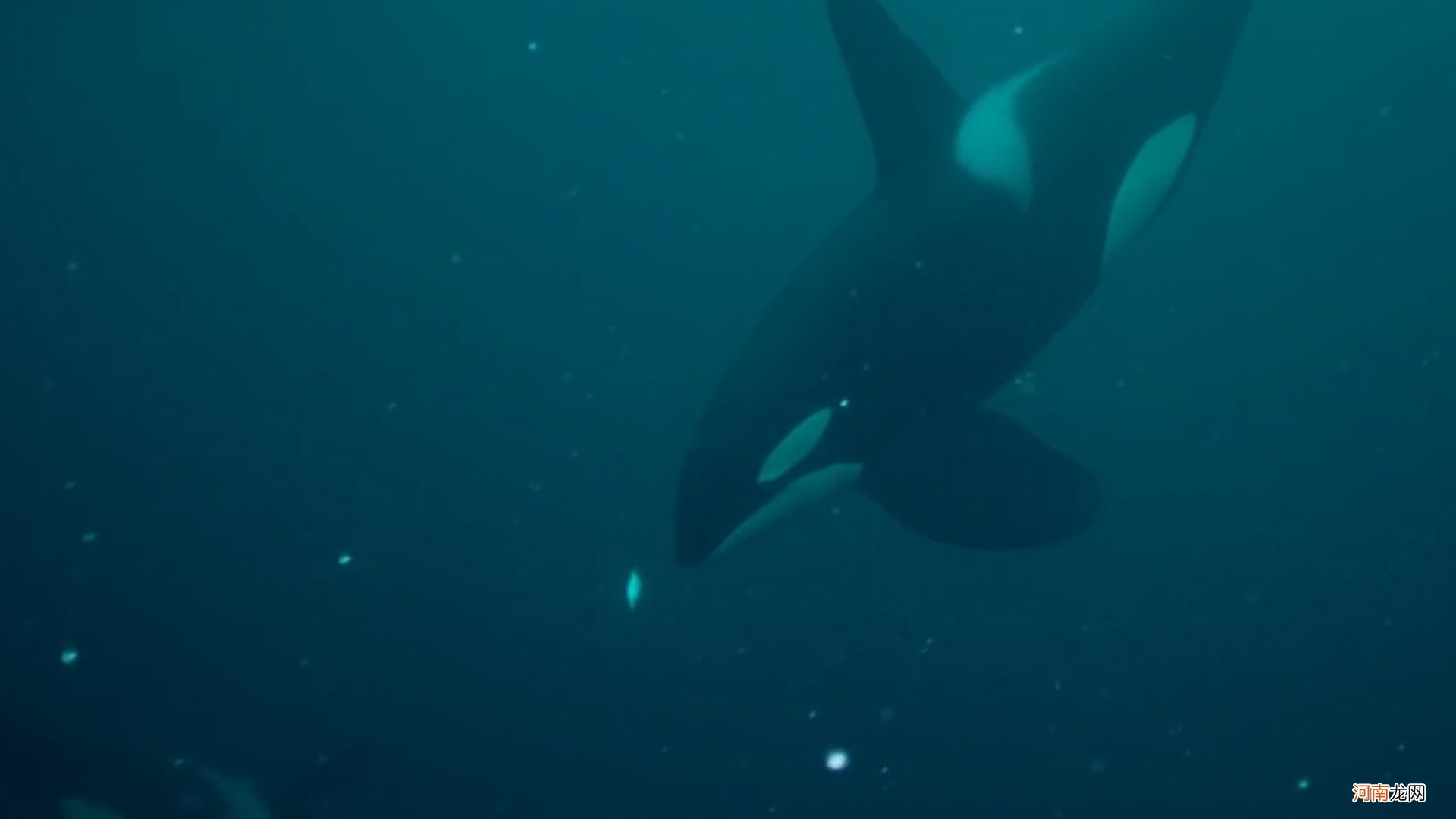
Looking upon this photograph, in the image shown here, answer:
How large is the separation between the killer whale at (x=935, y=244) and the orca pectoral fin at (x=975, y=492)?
0.60m

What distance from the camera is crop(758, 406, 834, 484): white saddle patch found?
4.87 m

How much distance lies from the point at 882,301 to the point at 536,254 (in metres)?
9.60

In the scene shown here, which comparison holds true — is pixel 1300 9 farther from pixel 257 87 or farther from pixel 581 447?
pixel 257 87

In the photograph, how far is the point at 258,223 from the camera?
14.9 meters

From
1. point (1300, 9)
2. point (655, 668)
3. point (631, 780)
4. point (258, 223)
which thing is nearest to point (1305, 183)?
point (1300, 9)

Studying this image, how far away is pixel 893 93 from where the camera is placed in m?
4.89

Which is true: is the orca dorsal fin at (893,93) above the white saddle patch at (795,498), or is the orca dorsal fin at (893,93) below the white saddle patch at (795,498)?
above

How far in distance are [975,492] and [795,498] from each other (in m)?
1.30

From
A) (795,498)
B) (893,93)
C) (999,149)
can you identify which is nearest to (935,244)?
(999,149)

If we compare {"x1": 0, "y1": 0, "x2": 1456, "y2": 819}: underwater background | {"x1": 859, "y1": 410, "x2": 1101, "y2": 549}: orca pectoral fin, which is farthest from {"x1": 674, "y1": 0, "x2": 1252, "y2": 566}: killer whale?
{"x1": 0, "y1": 0, "x2": 1456, "y2": 819}: underwater background

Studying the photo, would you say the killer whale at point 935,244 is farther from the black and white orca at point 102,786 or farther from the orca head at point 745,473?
the black and white orca at point 102,786

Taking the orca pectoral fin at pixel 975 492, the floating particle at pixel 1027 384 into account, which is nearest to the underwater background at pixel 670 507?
the floating particle at pixel 1027 384

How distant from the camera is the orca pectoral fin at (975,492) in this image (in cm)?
594

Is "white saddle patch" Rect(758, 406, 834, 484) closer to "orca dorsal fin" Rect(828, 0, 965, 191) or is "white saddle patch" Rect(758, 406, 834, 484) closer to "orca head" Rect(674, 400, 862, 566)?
"orca head" Rect(674, 400, 862, 566)
